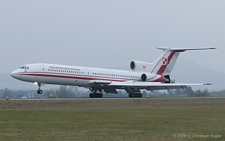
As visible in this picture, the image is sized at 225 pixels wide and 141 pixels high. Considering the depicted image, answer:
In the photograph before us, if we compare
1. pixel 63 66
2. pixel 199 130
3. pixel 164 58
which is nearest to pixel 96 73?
pixel 63 66

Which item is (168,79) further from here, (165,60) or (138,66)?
(138,66)

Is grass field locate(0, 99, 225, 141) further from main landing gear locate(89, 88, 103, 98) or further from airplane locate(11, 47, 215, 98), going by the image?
main landing gear locate(89, 88, 103, 98)

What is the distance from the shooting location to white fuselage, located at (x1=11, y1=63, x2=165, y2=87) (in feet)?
165

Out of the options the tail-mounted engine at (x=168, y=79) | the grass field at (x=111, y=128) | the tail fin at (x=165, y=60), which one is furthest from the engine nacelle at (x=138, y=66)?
the grass field at (x=111, y=128)

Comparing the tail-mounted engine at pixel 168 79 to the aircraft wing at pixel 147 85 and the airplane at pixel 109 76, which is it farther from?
the aircraft wing at pixel 147 85

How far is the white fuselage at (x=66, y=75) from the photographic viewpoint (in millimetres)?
50438

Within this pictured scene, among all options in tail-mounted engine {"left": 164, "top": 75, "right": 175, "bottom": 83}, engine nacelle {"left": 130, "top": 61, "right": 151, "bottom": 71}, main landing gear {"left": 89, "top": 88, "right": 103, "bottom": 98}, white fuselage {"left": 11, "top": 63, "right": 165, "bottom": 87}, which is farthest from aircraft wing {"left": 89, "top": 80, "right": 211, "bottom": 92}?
tail-mounted engine {"left": 164, "top": 75, "right": 175, "bottom": 83}

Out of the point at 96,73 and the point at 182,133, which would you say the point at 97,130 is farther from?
the point at 96,73

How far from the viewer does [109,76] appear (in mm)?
56969

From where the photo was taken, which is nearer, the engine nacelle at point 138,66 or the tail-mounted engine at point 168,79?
the engine nacelle at point 138,66

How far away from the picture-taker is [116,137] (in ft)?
52.3

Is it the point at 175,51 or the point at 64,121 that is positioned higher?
the point at 175,51

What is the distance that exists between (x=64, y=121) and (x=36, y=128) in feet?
9.64

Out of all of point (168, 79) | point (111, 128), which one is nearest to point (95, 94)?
point (168, 79)
